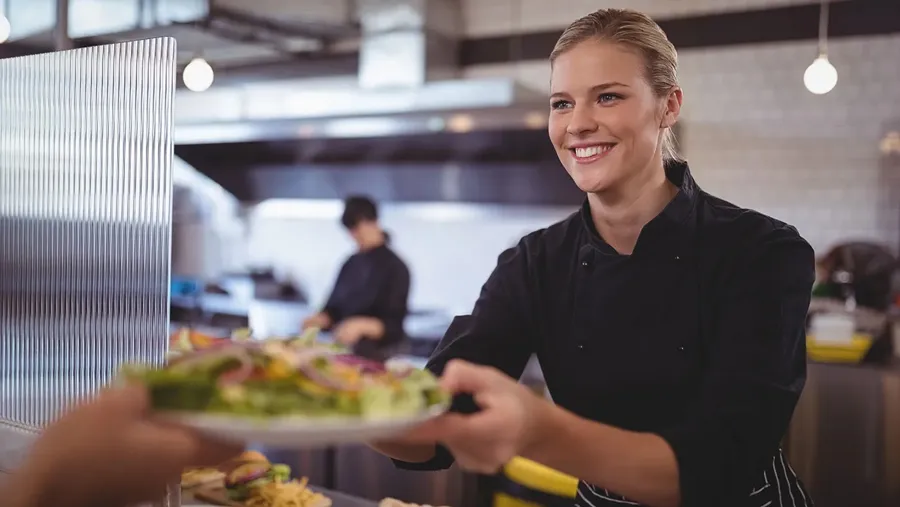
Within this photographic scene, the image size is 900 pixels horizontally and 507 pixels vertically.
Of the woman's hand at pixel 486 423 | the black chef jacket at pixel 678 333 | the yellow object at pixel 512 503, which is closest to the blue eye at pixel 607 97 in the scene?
the black chef jacket at pixel 678 333

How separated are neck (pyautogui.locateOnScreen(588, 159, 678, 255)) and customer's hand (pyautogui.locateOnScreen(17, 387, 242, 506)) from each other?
900mm

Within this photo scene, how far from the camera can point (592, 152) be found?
1439 millimetres

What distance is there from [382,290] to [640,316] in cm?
320

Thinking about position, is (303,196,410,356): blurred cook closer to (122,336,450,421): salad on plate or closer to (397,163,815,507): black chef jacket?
(397,163,815,507): black chef jacket

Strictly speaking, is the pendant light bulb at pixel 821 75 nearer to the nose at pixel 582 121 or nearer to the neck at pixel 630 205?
the neck at pixel 630 205

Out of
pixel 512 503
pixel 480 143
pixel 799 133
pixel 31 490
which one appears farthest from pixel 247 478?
pixel 799 133

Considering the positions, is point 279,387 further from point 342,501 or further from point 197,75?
point 197,75

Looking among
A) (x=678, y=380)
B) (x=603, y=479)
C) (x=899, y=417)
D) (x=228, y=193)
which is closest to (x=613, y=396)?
(x=678, y=380)

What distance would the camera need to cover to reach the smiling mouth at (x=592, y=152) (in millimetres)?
1434

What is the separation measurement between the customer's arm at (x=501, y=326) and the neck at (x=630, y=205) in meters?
0.17

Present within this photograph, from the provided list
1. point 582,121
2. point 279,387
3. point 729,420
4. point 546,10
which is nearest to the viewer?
point 279,387

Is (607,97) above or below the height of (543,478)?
above

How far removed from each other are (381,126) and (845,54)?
2625 millimetres

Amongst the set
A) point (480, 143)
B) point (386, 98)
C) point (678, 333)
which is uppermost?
point (386, 98)
